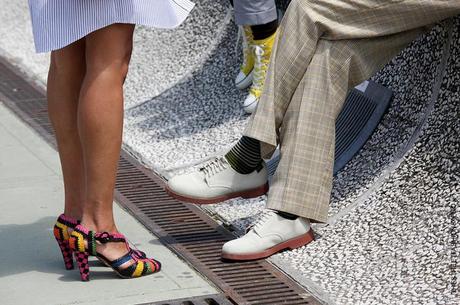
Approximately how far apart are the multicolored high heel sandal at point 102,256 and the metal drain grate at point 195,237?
210 mm

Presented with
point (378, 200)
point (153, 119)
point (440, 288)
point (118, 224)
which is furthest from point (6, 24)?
point (440, 288)

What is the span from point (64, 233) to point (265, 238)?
2.23 ft

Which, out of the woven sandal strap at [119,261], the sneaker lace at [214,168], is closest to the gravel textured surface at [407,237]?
the sneaker lace at [214,168]

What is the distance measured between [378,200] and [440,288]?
2.10 ft

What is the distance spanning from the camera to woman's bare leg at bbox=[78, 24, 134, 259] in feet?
11.2

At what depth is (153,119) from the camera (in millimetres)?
5375

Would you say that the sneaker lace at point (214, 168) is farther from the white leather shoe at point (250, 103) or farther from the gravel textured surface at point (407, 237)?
the white leather shoe at point (250, 103)

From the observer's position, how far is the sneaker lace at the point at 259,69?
205 inches

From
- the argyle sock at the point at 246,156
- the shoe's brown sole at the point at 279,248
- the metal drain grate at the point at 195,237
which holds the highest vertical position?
the argyle sock at the point at 246,156

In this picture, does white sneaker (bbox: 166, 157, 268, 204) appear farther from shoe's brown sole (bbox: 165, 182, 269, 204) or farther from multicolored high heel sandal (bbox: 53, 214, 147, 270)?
multicolored high heel sandal (bbox: 53, 214, 147, 270)

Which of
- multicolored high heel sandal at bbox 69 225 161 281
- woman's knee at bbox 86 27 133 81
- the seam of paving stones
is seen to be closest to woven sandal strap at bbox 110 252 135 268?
multicolored high heel sandal at bbox 69 225 161 281

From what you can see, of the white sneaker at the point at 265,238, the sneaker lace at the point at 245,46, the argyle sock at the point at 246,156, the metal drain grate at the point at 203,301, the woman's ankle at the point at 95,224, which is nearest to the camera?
the metal drain grate at the point at 203,301

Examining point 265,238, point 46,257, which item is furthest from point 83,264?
point 265,238

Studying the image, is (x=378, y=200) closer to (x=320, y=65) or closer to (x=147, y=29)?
(x=320, y=65)
